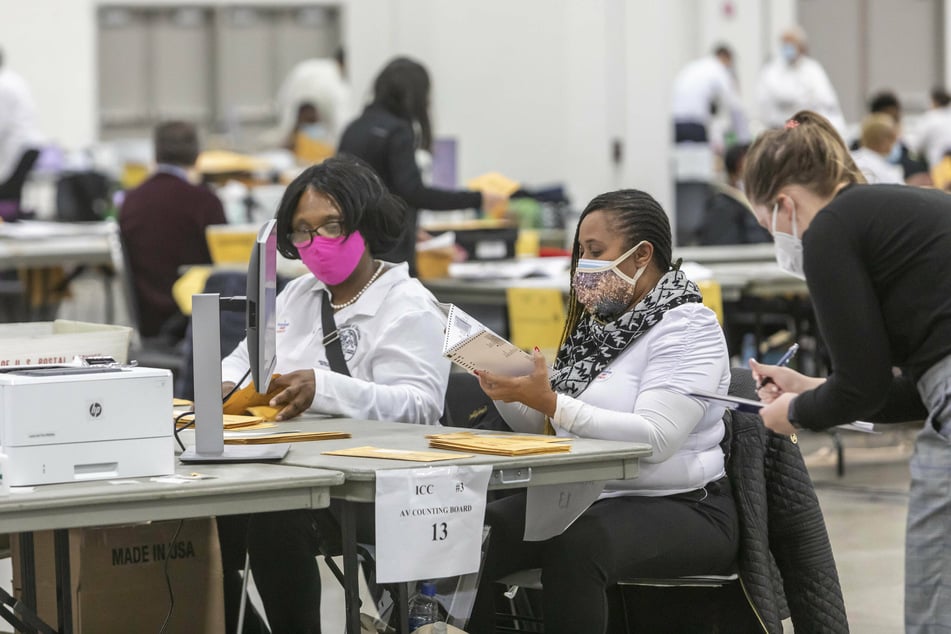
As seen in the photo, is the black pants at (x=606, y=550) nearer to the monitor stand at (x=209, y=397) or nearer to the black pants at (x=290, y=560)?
the black pants at (x=290, y=560)

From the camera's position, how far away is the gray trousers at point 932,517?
8.34 ft

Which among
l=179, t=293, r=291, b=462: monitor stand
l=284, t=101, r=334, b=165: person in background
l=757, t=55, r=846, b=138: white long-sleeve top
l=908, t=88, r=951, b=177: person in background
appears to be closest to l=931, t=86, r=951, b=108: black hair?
l=908, t=88, r=951, b=177: person in background

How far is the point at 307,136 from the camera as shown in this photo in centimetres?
1161

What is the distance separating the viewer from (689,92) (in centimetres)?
1117

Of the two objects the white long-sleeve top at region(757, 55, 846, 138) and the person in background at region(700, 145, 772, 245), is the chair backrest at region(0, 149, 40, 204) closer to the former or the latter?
the person in background at region(700, 145, 772, 245)

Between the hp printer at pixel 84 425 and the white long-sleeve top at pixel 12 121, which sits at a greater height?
the white long-sleeve top at pixel 12 121

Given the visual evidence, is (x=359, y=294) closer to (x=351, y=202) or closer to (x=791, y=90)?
(x=351, y=202)

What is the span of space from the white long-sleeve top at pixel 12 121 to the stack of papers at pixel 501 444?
27.5 ft

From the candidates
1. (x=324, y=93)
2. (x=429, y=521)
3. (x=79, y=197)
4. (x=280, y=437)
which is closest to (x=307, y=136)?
(x=79, y=197)

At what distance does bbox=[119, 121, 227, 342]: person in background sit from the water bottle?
3631 mm

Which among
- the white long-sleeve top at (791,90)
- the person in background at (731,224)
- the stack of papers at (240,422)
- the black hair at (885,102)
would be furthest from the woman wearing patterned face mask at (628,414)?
the white long-sleeve top at (791,90)

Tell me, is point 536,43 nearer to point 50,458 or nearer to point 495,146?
point 495,146

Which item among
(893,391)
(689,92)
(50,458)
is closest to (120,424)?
(50,458)

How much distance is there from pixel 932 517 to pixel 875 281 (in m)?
0.40
